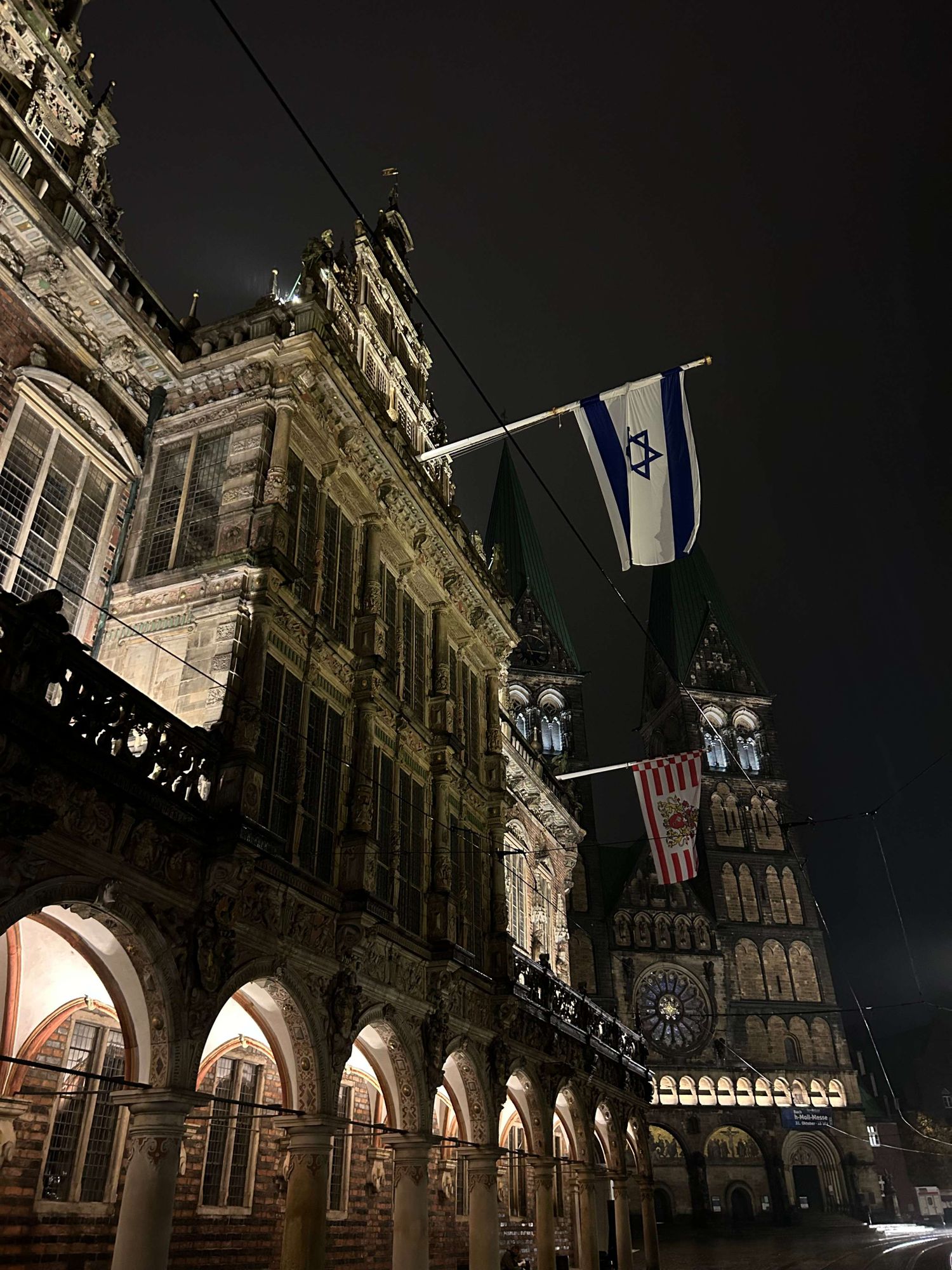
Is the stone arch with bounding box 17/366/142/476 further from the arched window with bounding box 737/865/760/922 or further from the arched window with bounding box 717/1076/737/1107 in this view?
the arched window with bounding box 737/865/760/922

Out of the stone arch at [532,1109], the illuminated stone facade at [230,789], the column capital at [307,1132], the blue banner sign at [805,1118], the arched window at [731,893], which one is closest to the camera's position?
the illuminated stone facade at [230,789]

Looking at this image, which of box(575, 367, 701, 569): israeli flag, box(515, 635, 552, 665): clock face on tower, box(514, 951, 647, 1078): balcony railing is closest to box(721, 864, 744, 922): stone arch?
box(515, 635, 552, 665): clock face on tower

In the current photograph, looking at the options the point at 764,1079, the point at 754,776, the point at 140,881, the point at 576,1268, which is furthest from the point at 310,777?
the point at 754,776

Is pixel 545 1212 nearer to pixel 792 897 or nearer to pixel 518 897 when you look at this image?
pixel 518 897

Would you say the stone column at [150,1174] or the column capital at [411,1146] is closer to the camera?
the stone column at [150,1174]

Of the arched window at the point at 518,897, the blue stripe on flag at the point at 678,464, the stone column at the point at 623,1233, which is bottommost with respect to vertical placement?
the stone column at the point at 623,1233

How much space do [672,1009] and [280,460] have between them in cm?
5948

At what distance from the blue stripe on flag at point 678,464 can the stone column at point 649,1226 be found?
2508 cm

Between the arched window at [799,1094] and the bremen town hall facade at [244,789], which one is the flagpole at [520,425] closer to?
the bremen town hall facade at [244,789]

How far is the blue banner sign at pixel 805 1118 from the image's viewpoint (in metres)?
59.9

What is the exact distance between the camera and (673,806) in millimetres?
27375

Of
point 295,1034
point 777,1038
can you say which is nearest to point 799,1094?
point 777,1038

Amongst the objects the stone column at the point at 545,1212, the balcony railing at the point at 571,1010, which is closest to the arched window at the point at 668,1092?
the balcony railing at the point at 571,1010

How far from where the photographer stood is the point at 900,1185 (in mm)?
90812
